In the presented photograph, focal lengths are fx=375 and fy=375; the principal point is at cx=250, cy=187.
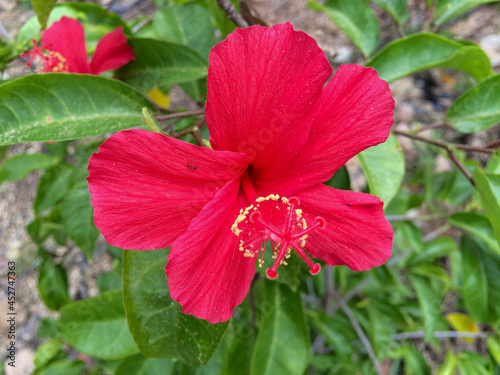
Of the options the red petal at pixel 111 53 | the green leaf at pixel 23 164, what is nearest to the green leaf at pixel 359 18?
the red petal at pixel 111 53

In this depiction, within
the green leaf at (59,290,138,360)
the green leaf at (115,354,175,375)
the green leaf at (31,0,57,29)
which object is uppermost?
the green leaf at (31,0,57,29)

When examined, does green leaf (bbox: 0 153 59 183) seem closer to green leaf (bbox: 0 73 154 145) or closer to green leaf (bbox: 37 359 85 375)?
green leaf (bbox: 37 359 85 375)

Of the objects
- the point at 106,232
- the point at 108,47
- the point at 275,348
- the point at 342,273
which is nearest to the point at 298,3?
the point at 342,273

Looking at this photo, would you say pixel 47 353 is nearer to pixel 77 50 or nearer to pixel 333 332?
pixel 333 332

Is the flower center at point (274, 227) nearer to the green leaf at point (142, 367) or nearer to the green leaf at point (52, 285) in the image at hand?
Answer: the green leaf at point (142, 367)

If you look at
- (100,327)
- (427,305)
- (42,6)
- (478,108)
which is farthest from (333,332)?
(42,6)

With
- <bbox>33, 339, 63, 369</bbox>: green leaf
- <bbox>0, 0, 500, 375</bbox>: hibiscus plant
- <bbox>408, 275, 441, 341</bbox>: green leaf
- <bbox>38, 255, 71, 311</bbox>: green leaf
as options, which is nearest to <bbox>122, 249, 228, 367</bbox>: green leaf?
<bbox>0, 0, 500, 375</bbox>: hibiscus plant
